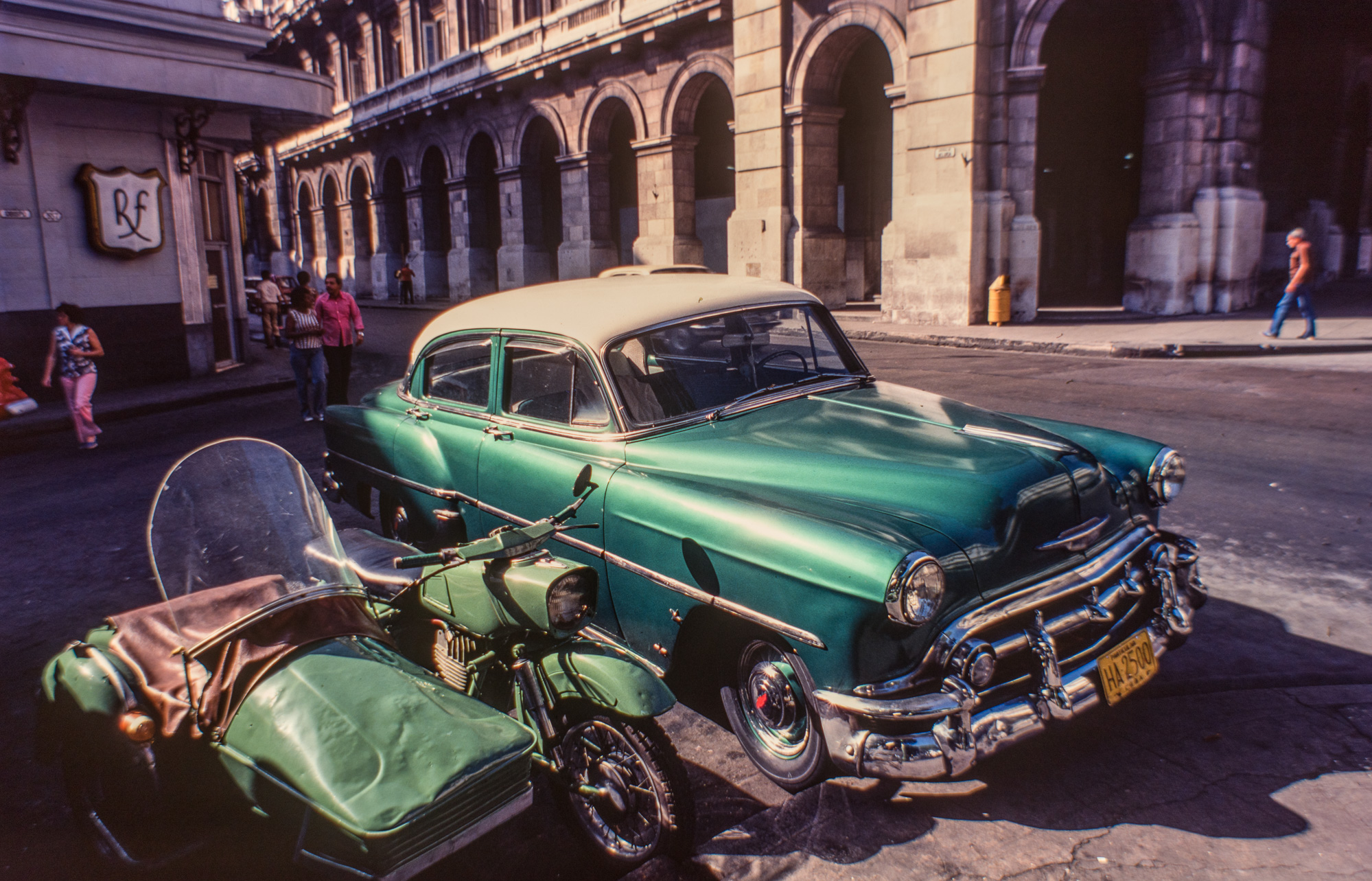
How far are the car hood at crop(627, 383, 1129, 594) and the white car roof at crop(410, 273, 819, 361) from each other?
1.84 feet

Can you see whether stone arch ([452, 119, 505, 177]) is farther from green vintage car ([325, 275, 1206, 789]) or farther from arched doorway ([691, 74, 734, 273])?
green vintage car ([325, 275, 1206, 789])

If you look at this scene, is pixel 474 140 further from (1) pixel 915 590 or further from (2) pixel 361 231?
(1) pixel 915 590

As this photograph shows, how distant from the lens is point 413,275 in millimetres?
34688

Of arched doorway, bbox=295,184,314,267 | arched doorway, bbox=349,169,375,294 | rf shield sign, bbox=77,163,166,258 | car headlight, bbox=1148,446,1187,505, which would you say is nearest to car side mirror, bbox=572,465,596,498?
car headlight, bbox=1148,446,1187,505

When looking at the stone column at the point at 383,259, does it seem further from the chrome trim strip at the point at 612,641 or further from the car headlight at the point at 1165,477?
the car headlight at the point at 1165,477

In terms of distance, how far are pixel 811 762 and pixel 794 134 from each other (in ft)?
61.7

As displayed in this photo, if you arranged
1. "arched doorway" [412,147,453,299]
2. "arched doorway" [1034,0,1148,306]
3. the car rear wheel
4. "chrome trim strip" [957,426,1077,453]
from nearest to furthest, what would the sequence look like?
the car rear wheel < "chrome trim strip" [957,426,1077,453] < "arched doorway" [1034,0,1148,306] < "arched doorway" [412,147,453,299]

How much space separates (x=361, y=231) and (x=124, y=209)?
28.1 metres

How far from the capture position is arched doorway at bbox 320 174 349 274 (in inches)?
1663

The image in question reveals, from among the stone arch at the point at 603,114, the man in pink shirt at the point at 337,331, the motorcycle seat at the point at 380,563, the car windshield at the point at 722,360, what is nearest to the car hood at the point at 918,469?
the car windshield at the point at 722,360

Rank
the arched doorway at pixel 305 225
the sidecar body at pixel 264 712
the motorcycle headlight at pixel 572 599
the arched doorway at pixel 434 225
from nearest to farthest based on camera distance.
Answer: the sidecar body at pixel 264 712 → the motorcycle headlight at pixel 572 599 → the arched doorway at pixel 434 225 → the arched doorway at pixel 305 225

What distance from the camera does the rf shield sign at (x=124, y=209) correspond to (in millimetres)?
13094

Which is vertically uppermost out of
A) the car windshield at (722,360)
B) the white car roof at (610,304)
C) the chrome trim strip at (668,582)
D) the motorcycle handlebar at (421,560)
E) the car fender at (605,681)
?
the white car roof at (610,304)

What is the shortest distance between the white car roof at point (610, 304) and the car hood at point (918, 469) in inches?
22.0
